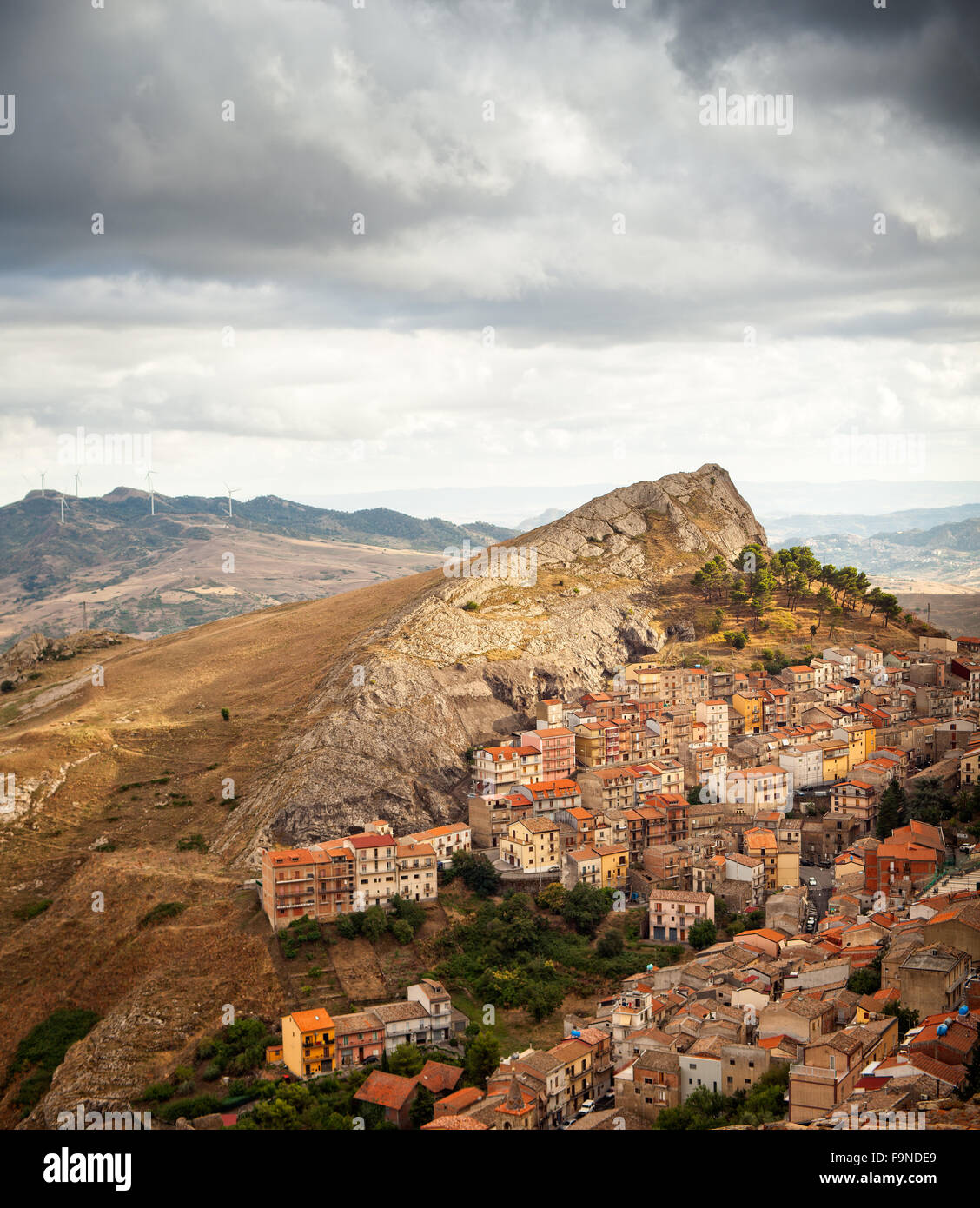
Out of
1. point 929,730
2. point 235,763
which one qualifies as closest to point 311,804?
point 235,763

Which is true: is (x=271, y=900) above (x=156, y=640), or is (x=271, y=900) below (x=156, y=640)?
below

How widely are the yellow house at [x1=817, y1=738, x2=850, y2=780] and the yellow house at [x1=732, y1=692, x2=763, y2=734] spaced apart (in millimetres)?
4764

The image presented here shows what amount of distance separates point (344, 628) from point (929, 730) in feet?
103

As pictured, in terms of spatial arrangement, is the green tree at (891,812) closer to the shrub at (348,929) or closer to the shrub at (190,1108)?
the shrub at (348,929)

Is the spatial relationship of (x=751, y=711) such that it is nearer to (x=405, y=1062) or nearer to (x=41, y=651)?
(x=405, y=1062)

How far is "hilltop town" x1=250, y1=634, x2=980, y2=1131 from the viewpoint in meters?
23.6

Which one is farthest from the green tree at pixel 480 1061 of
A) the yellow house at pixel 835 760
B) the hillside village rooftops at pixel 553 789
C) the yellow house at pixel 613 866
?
the yellow house at pixel 835 760

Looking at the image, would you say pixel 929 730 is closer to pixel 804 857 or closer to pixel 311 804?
pixel 804 857

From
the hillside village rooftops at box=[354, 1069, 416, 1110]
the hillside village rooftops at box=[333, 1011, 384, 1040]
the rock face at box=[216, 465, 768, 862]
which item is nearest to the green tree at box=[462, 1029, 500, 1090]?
the hillside village rooftops at box=[354, 1069, 416, 1110]

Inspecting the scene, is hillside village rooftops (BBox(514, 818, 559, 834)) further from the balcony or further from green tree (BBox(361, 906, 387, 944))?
the balcony

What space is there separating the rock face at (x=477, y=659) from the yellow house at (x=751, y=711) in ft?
25.1

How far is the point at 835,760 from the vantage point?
48.4 m
